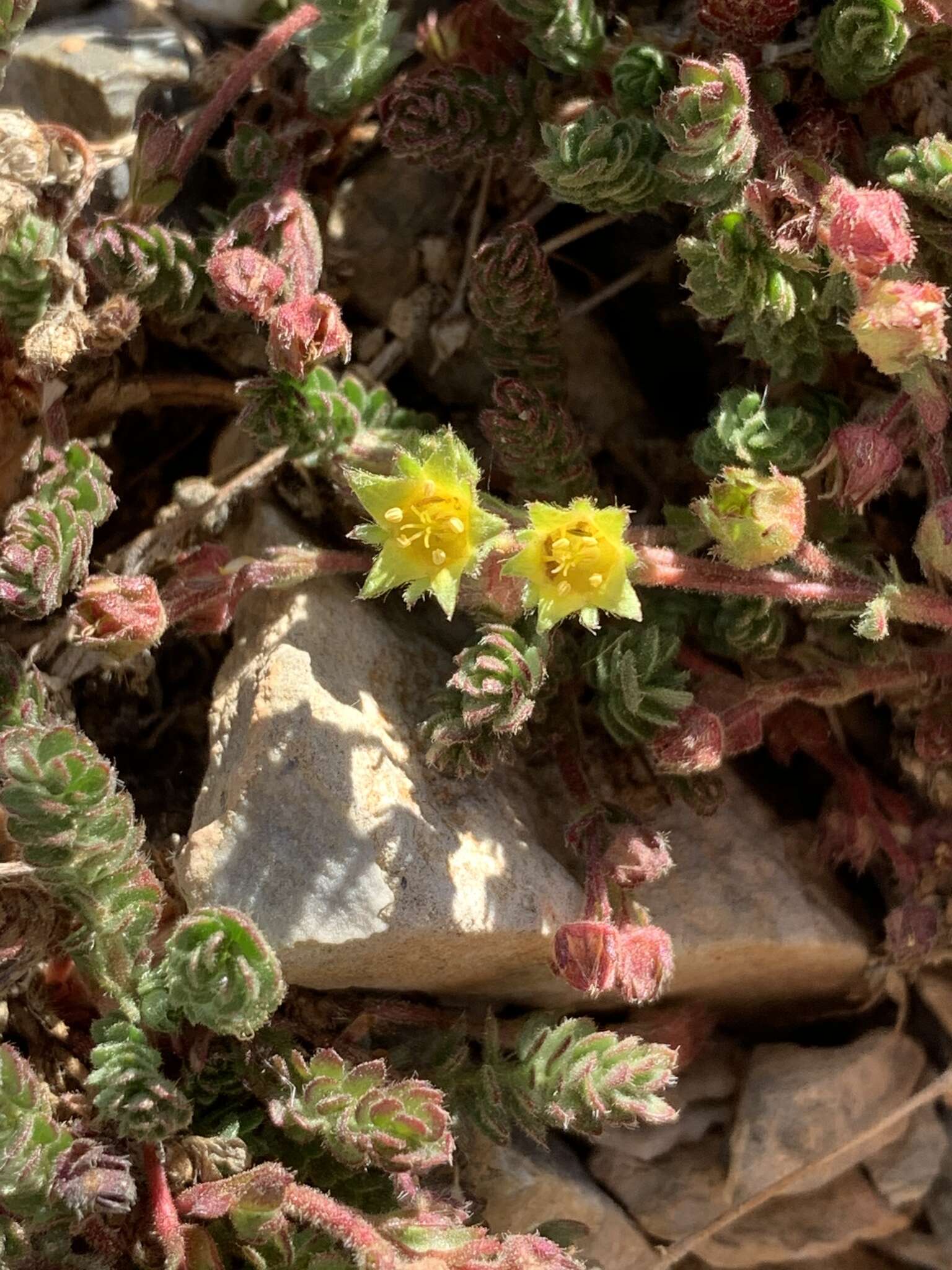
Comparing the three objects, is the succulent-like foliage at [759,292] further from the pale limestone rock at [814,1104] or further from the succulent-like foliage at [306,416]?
the pale limestone rock at [814,1104]

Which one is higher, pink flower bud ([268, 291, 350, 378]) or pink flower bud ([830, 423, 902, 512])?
pink flower bud ([830, 423, 902, 512])

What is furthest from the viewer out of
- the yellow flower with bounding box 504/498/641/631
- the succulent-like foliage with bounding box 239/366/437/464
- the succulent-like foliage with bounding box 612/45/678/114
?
the succulent-like foliage with bounding box 239/366/437/464

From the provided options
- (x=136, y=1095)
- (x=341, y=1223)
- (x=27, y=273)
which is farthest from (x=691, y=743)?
(x=27, y=273)

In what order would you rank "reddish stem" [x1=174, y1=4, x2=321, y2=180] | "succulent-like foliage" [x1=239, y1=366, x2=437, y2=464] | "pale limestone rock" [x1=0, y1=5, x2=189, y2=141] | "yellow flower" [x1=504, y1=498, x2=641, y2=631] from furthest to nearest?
"pale limestone rock" [x1=0, y1=5, x2=189, y2=141]
"reddish stem" [x1=174, y1=4, x2=321, y2=180]
"succulent-like foliage" [x1=239, y1=366, x2=437, y2=464]
"yellow flower" [x1=504, y1=498, x2=641, y2=631]

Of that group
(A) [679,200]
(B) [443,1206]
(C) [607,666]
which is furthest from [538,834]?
(A) [679,200]

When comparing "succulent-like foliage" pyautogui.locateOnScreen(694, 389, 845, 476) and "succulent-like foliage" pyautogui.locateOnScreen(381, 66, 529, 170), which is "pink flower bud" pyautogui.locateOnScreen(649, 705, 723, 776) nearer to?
"succulent-like foliage" pyautogui.locateOnScreen(694, 389, 845, 476)

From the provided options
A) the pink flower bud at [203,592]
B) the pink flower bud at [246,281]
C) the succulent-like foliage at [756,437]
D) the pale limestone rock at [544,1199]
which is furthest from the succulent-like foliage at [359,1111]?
the pink flower bud at [246,281]

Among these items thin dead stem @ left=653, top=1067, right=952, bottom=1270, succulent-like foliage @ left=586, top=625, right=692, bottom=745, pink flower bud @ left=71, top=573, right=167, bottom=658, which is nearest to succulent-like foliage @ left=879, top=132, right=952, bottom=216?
succulent-like foliage @ left=586, top=625, right=692, bottom=745
